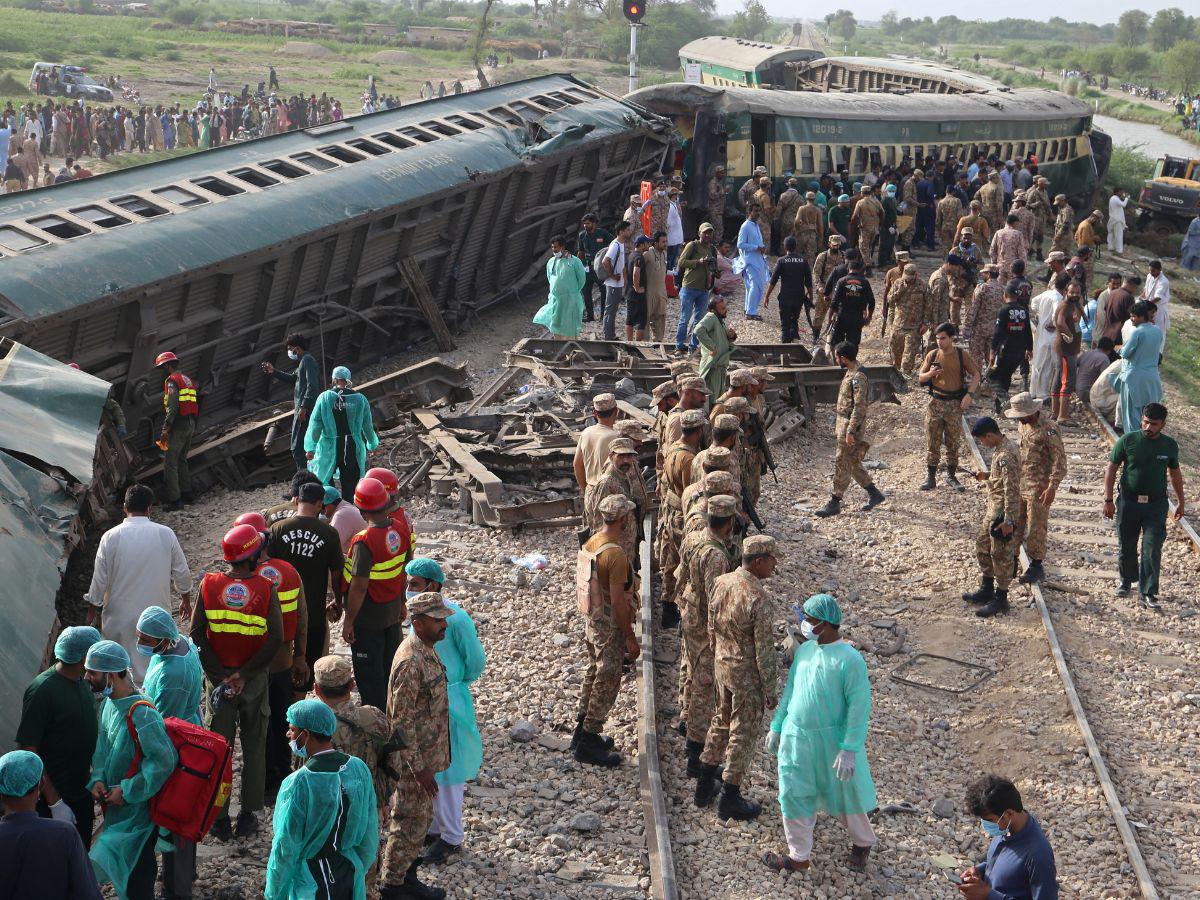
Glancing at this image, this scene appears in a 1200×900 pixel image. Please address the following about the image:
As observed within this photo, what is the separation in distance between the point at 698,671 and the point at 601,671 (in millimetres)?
568

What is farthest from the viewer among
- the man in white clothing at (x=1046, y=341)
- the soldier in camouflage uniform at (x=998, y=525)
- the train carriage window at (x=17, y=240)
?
the man in white clothing at (x=1046, y=341)

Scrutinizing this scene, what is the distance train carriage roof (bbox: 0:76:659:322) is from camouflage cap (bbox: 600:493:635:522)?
6.69 metres

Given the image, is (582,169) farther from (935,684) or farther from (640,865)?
(640,865)

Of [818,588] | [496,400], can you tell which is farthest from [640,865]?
[496,400]

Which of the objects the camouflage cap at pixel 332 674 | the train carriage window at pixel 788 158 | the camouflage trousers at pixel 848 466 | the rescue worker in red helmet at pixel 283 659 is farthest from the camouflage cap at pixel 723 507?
the train carriage window at pixel 788 158

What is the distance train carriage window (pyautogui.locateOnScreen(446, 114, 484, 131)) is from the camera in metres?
18.8

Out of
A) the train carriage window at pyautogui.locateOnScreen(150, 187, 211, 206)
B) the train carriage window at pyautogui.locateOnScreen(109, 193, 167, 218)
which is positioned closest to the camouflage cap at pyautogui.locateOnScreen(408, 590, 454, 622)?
the train carriage window at pyautogui.locateOnScreen(109, 193, 167, 218)

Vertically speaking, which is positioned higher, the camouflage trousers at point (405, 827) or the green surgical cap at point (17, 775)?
the green surgical cap at point (17, 775)

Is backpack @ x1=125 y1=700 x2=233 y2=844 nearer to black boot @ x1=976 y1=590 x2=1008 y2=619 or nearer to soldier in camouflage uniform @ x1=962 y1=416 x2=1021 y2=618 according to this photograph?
soldier in camouflage uniform @ x1=962 y1=416 x2=1021 y2=618

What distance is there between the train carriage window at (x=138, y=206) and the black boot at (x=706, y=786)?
9300 millimetres

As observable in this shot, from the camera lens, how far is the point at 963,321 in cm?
1827

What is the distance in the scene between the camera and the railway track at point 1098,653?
7.76 metres

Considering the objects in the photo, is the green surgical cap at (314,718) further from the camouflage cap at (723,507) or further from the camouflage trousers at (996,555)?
the camouflage trousers at (996,555)

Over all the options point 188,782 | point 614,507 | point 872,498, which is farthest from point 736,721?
point 872,498
